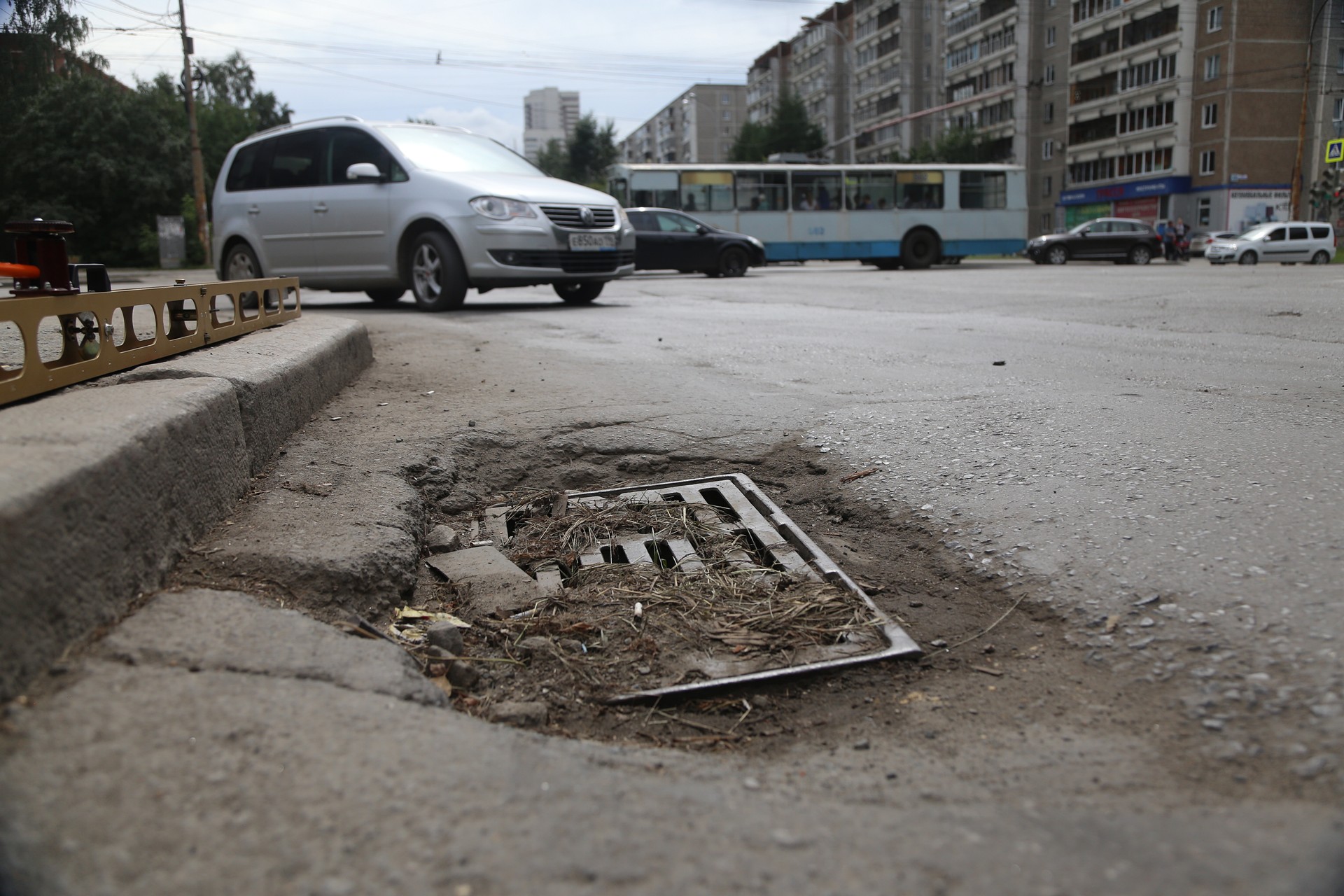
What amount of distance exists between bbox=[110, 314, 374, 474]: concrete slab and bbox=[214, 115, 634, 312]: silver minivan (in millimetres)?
4183

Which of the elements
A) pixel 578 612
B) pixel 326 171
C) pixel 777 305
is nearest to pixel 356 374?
pixel 578 612

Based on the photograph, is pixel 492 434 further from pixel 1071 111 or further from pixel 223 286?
pixel 1071 111

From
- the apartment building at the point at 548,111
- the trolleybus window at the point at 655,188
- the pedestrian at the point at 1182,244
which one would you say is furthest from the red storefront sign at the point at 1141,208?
the apartment building at the point at 548,111

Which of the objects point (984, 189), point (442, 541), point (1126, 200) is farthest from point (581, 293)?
point (1126, 200)

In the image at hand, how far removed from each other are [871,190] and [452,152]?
686 inches

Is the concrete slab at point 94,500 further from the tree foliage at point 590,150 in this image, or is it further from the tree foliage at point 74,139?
the tree foliage at point 590,150

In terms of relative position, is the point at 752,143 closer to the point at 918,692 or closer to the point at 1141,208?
the point at 1141,208

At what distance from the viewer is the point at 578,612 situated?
2.33 meters

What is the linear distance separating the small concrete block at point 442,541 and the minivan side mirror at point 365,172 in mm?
6569

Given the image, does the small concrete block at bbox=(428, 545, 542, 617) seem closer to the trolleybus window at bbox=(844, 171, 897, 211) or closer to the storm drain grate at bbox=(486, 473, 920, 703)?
the storm drain grate at bbox=(486, 473, 920, 703)

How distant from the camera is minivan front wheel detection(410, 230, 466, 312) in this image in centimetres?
873

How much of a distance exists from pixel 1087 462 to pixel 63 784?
2692 millimetres

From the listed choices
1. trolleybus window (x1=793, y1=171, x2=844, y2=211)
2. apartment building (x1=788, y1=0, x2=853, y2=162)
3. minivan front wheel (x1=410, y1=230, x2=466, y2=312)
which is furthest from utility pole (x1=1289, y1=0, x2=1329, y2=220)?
minivan front wheel (x1=410, y1=230, x2=466, y2=312)

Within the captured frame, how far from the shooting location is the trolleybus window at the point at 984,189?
2492 cm
